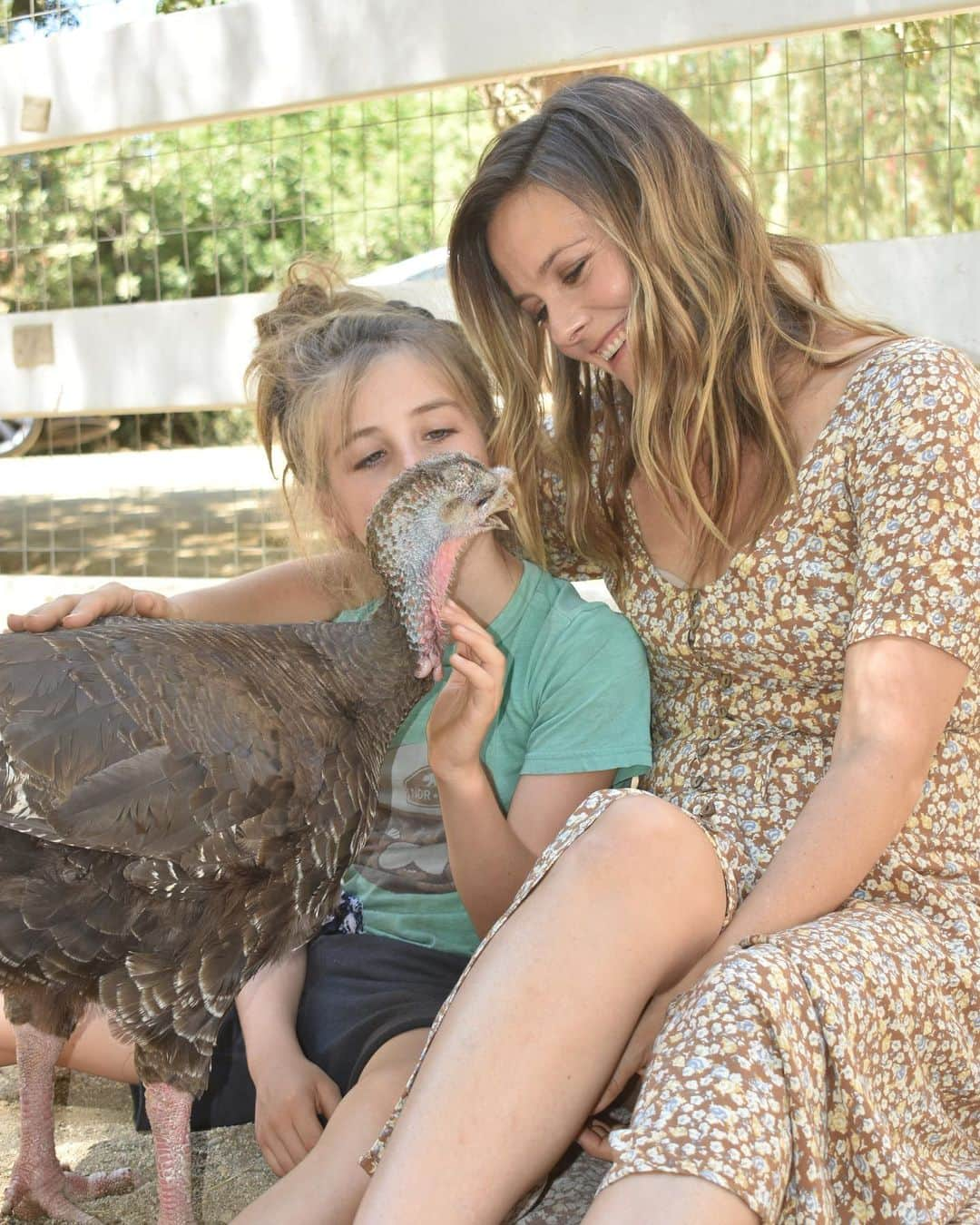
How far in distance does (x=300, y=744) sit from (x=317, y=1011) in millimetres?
569

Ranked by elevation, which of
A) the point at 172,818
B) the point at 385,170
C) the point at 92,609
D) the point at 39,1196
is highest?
the point at 385,170

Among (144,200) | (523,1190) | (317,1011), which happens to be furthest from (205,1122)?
(144,200)

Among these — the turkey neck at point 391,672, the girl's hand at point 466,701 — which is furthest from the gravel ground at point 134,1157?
the turkey neck at point 391,672

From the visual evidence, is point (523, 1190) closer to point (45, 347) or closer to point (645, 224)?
point (645, 224)

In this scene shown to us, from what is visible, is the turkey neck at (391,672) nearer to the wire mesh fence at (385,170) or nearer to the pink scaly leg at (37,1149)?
the pink scaly leg at (37,1149)

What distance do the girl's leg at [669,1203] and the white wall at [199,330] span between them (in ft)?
9.51

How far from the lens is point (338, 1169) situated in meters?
2.07

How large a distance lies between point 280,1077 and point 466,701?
0.75 m

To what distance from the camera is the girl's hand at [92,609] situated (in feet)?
8.08

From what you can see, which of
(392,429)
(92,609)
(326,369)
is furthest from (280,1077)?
(326,369)

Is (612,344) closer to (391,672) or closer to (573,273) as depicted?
(573,273)

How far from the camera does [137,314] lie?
510 cm

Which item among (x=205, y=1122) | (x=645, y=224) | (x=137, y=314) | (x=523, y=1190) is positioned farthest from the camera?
(x=137, y=314)

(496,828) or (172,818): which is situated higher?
(172,818)
